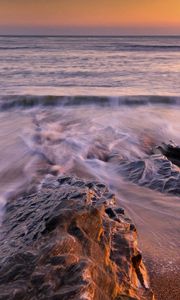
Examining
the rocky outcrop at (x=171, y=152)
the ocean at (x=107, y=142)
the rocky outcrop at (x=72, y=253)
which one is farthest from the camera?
the rocky outcrop at (x=171, y=152)

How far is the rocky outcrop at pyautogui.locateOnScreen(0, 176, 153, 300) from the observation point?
176 centimetres

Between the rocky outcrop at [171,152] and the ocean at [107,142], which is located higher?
the rocky outcrop at [171,152]

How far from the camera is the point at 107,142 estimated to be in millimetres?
6039

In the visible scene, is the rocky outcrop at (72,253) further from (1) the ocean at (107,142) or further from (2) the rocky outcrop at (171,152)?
(2) the rocky outcrop at (171,152)

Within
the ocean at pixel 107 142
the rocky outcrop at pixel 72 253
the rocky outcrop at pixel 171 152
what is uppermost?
the rocky outcrop at pixel 72 253

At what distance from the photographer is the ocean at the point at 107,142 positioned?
11.6 feet

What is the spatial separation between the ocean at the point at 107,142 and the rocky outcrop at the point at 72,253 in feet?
1.37

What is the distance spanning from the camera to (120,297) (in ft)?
6.16

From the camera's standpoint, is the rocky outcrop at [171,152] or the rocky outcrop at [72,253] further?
the rocky outcrop at [171,152]

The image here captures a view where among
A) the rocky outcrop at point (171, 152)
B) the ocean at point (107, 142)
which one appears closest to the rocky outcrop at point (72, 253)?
the ocean at point (107, 142)

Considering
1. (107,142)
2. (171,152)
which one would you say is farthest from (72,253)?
(107,142)

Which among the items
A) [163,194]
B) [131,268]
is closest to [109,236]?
[131,268]

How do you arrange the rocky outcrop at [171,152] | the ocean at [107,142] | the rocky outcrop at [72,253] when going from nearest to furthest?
the rocky outcrop at [72,253] → the ocean at [107,142] → the rocky outcrop at [171,152]

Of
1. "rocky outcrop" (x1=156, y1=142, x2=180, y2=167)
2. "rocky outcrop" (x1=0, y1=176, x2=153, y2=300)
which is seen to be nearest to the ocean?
"rocky outcrop" (x1=156, y1=142, x2=180, y2=167)
